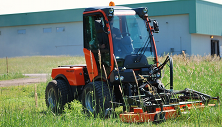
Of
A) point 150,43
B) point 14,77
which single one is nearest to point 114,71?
point 150,43

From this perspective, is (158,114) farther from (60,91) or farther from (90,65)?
Result: (60,91)

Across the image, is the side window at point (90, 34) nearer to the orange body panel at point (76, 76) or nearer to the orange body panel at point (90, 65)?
the orange body panel at point (90, 65)

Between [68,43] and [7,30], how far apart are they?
10.3 meters

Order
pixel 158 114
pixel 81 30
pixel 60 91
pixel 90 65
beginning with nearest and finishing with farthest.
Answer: pixel 158 114, pixel 90 65, pixel 60 91, pixel 81 30

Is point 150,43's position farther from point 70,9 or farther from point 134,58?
point 70,9

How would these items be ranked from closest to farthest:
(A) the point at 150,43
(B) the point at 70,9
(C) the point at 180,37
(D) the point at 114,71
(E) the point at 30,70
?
1. (D) the point at 114,71
2. (A) the point at 150,43
3. (E) the point at 30,70
4. (C) the point at 180,37
5. (B) the point at 70,9

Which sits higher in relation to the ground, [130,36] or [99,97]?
[130,36]

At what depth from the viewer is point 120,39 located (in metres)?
7.71

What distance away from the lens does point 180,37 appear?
3453 cm

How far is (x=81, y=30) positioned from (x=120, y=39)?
110 feet

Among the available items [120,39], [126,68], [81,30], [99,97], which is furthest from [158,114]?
[81,30]

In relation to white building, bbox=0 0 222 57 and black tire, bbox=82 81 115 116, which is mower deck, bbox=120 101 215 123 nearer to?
black tire, bbox=82 81 115 116

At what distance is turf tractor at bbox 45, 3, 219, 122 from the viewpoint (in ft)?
23.1

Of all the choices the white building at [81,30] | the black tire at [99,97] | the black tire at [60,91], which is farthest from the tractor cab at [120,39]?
the white building at [81,30]
